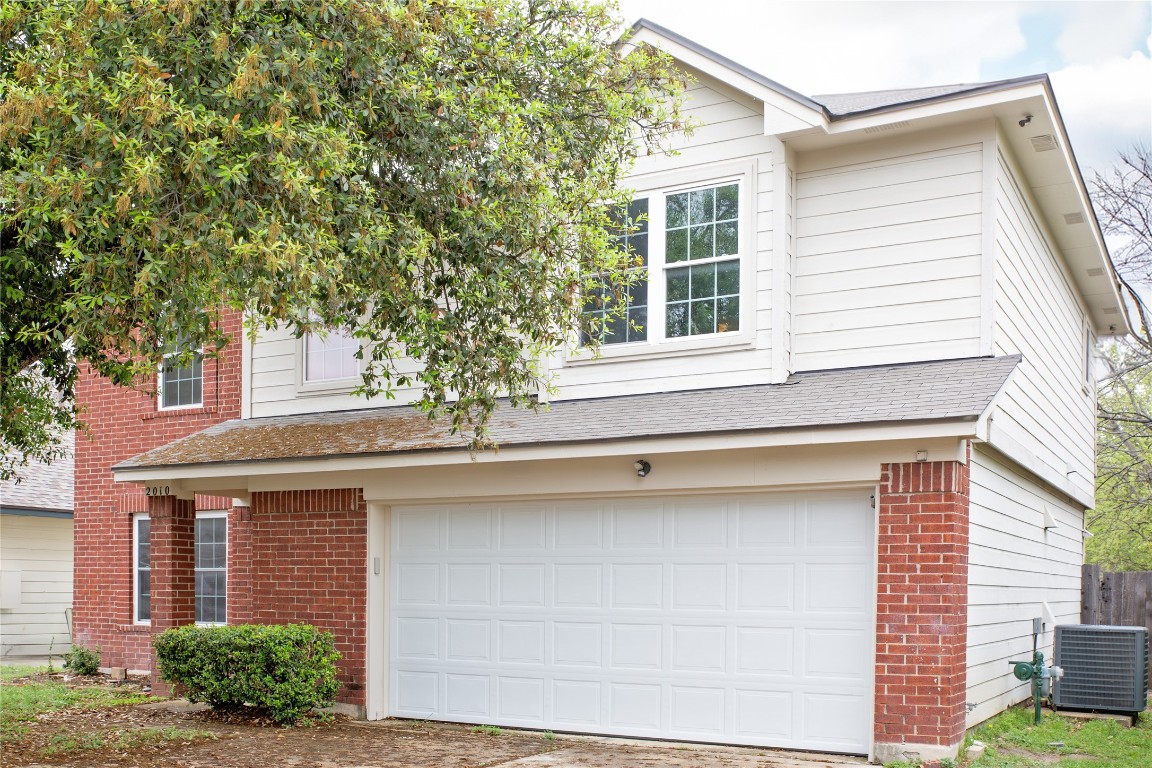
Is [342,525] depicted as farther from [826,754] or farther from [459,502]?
[826,754]

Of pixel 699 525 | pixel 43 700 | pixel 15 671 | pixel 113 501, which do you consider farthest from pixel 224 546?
pixel 699 525

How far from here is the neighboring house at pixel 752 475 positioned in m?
9.24

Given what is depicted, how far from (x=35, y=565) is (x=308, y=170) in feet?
56.4

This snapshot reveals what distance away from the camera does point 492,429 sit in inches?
438

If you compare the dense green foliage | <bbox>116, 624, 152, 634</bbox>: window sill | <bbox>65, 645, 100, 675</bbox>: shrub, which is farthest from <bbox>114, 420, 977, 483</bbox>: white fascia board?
the dense green foliage

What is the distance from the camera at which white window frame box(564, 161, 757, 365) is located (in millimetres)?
10789

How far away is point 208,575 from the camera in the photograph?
1611cm

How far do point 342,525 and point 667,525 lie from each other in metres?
3.85

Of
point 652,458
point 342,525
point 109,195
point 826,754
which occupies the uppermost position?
point 109,195

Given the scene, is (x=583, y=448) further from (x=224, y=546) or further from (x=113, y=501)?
(x=113, y=501)

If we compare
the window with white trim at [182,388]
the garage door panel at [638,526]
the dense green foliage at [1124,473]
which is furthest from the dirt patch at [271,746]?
the dense green foliage at [1124,473]

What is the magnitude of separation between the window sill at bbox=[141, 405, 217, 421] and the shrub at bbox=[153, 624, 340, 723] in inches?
190

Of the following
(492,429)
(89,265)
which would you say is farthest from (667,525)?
(89,265)

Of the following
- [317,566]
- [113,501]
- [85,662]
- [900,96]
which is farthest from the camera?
[113,501]
